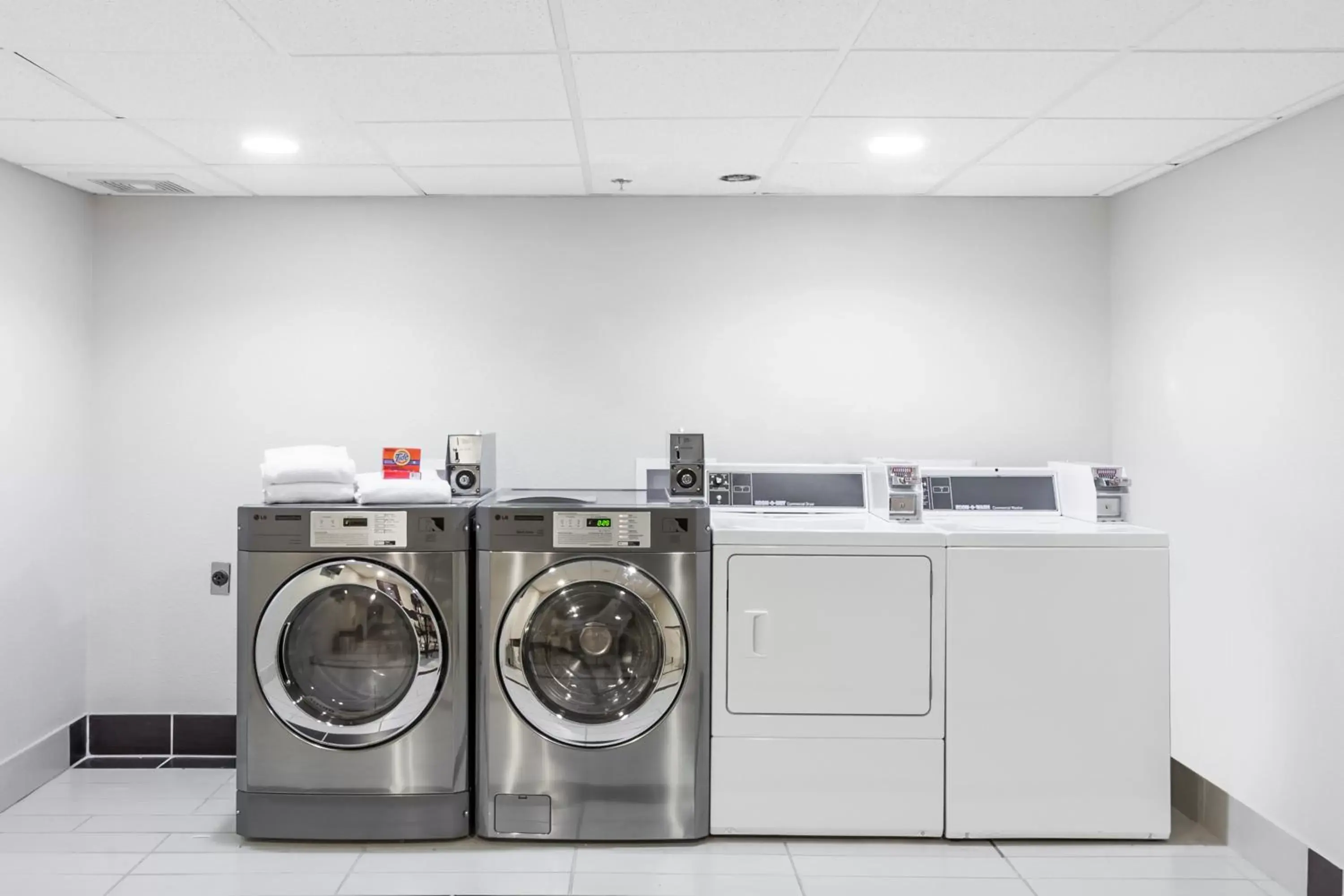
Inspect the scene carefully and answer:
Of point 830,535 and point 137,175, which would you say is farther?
point 137,175

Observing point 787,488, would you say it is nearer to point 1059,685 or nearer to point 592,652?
point 592,652

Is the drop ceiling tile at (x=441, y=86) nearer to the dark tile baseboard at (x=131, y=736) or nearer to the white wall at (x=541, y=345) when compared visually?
the white wall at (x=541, y=345)

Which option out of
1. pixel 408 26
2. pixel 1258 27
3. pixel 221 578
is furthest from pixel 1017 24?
pixel 221 578

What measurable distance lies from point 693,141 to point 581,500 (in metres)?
1.20

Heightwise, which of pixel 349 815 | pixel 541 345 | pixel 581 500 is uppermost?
pixel 541 345

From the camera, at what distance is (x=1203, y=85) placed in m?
2.47

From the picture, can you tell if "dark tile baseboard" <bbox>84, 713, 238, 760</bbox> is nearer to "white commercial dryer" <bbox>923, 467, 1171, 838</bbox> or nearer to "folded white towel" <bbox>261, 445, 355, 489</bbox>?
"folded white towel" <bbox>261, 445, 355, 489</bbox>

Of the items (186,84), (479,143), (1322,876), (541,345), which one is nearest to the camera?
(186,84)

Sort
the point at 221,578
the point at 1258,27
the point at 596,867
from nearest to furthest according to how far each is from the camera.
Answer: the point at 1258,27
the point at 596,867
the point at 221,578

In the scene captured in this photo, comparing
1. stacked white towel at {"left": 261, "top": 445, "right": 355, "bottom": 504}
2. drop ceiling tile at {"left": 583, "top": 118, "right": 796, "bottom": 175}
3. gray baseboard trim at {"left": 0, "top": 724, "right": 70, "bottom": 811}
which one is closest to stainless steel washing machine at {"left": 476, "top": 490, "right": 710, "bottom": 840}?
stacked white towel at {"left": 261, "top": 445, "right": 355, "bottom": 504}

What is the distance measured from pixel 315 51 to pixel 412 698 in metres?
1.84

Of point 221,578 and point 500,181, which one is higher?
point 500,181

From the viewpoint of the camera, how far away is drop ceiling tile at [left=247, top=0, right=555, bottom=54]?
2.00 m

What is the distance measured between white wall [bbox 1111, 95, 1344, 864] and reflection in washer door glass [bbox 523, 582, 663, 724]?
187 cm
